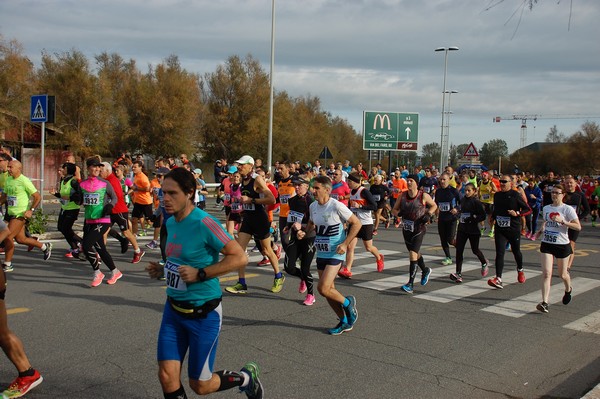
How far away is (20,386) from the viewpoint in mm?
4352

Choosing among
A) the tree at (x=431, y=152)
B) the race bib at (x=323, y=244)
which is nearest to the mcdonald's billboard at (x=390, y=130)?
the race bib at (x=323, y=244)

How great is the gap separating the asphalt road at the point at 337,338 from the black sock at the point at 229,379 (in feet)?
2.26

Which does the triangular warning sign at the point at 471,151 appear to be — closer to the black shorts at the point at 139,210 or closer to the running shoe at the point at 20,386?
the black shorts at the point at 139,210

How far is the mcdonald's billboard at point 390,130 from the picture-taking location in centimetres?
3148

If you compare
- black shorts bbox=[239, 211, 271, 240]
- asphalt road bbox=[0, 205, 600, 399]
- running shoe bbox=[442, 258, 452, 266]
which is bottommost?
running shoe bbox=[442, 258, 452, 266]

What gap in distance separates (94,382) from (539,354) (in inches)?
175

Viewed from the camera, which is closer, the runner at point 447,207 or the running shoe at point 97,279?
the running shoe at point 97,279

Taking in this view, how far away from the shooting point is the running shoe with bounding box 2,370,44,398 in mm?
4309

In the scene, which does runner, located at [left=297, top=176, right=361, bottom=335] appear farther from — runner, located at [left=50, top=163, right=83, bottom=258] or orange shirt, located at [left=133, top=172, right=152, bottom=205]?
orange shirt, located at [left=133, top=172, right=152, bottom=205]

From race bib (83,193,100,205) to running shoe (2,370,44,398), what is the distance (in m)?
4.43

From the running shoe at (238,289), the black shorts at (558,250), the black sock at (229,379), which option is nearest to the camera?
the black sock at (229,379)

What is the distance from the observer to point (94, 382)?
478 cm

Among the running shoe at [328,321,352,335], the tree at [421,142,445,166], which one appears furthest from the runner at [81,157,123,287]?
the tree at [421,142,445,166]

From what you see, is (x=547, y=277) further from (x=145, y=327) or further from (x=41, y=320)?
(x=41, y=320)
